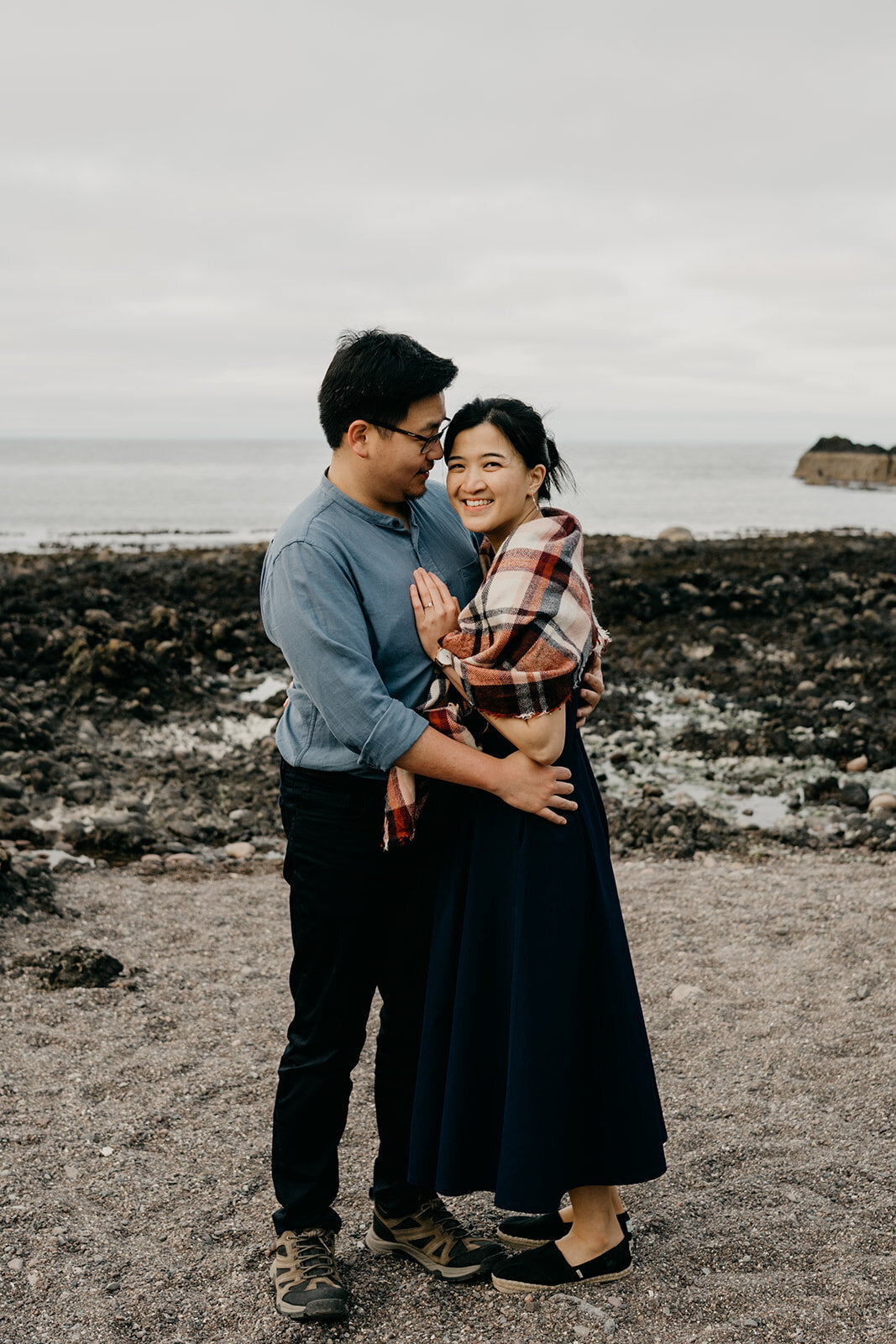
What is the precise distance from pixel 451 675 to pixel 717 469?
12028 centimetres

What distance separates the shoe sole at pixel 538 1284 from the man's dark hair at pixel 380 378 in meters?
2.39

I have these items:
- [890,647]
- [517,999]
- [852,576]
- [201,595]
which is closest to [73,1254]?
[517,999]

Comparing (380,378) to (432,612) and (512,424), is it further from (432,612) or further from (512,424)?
(432,612)

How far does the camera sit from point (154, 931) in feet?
20.8

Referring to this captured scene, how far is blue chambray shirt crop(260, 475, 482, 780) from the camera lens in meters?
2.92

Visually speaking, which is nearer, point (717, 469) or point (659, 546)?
point (659, 546)

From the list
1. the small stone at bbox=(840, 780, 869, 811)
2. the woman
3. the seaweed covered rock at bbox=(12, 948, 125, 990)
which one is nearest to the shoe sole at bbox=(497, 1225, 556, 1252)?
the woman

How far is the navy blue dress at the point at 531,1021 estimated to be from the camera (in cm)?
303

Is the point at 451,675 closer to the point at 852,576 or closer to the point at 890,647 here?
the point at 890,647

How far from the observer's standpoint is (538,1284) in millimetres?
3242

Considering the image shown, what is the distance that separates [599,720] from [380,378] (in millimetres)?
8655

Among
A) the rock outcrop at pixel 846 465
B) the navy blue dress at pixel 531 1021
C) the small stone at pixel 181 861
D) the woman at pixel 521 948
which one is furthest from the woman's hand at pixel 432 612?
the rock outcrop at pixel 846 465

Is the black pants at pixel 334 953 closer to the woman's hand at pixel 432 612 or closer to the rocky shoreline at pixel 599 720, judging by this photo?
the woman's hand at pixel 432 612

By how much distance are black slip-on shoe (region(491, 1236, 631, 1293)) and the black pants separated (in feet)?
1.69
